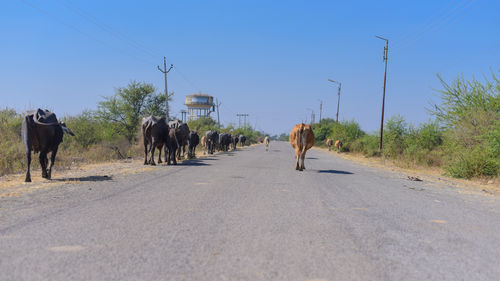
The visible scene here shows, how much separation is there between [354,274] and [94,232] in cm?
306

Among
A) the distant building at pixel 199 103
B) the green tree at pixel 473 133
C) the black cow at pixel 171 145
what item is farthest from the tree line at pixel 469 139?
the distant building at pixel 199 103

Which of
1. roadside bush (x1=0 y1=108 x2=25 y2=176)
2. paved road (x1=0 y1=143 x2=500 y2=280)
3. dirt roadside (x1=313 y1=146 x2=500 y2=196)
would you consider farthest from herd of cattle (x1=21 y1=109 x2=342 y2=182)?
dirt roadside (x1=313 y1=146 x2=500 y2=196)

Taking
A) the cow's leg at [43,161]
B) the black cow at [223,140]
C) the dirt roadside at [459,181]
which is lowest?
the dirt roadside at [459,181]

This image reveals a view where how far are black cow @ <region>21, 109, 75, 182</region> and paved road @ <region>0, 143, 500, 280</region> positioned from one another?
2247 mm

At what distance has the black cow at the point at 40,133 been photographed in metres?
9.52

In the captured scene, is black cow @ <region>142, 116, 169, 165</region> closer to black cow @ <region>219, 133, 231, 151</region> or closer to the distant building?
black cow @ <region>219, 133, 231, 151</region>

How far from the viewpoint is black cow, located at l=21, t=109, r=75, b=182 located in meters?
9.52

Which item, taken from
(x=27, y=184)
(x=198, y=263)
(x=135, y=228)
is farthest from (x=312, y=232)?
(x=27, y=184)

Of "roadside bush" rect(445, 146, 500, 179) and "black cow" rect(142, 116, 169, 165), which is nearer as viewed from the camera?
"roadside bush" rect(445, 146, 500, 179)

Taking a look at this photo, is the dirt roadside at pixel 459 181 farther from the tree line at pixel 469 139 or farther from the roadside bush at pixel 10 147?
the roadside bush at pixel 10 147

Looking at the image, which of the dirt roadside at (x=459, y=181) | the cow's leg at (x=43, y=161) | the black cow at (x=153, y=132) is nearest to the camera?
the cow's leg at (x=43, y=161)

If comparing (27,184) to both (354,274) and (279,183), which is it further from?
(354,274)

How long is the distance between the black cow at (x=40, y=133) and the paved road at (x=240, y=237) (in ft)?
7.37

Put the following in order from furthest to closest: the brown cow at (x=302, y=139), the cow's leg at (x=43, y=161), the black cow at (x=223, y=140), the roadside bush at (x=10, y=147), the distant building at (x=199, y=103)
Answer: the distant building at (x=199, y=103), the black cow at (x=223, y=140), the brown cow at (x=302, y=139), the roadside bush at (x=10, y=147), the cow's leg at (x=43, y=161)
